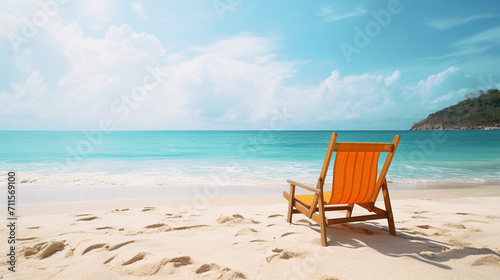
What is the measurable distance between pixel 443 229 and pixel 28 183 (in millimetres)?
10344

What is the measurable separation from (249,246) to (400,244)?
66.9 inches

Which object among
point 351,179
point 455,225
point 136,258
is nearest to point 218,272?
point 136,258

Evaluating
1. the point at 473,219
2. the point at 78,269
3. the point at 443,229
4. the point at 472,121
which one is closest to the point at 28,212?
the point at 78,269

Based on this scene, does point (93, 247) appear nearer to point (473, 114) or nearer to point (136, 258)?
point (136, 258)

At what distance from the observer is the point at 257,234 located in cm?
310

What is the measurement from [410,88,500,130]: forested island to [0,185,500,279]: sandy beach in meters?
71.2

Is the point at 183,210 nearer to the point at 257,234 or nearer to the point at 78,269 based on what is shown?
the point at 257,234

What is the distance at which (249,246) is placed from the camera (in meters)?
2.71

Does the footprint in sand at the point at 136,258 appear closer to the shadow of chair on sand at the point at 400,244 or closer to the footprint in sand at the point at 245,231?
the footprint in sand at the point at 245,231

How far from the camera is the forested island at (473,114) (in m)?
56.4

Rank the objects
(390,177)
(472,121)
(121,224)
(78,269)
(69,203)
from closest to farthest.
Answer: (78,269)
(121,224)
(69,203)
(390,177)
(472,121)

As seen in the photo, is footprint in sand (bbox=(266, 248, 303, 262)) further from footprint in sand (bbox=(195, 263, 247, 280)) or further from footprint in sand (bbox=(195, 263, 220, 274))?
footprint in sand (bbox=(195, 263, 220, 274))

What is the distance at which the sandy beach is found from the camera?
7.12 ft

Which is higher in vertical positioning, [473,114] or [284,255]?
[473,114]
